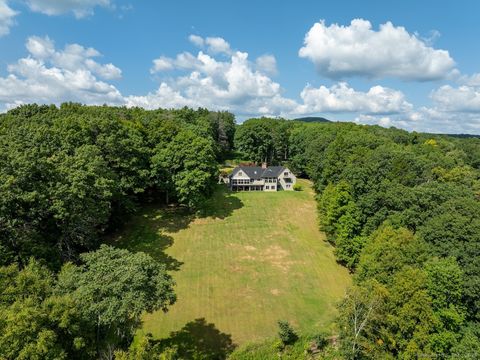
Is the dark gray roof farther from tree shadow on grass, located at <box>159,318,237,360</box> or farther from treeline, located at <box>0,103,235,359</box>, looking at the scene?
tree shadow on grass, located at <box>159,318,237,360</box>

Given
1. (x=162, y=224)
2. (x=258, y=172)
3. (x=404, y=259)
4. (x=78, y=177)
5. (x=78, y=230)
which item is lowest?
(x=162, y=224)

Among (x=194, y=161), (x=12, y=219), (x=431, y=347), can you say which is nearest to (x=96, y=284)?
(x=12, y=219)

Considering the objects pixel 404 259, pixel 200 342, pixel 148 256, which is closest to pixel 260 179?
pixel 404 259

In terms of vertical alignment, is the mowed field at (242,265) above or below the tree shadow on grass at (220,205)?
below

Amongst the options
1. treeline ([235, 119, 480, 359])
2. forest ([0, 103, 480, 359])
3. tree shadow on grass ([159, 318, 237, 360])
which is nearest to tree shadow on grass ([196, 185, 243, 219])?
forest ([0, 103, 480, 359])

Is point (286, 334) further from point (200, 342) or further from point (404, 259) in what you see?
point (404, 259)

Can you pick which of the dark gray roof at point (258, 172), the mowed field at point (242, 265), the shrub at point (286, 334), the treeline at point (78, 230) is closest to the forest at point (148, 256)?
the treeline at point (78, 230)

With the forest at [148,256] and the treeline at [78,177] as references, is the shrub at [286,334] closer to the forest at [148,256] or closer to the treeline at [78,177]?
the forest at [148,256]
